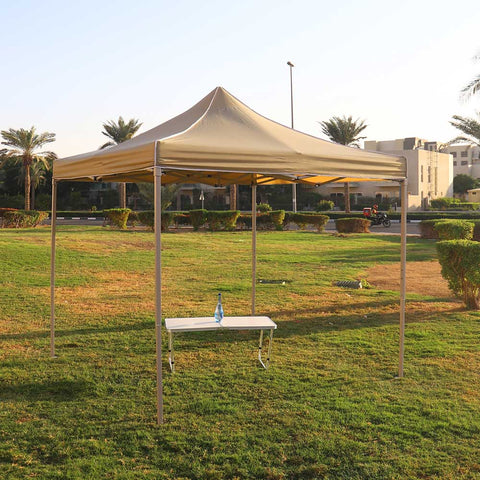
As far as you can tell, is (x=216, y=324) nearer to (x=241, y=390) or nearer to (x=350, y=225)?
(x=241, y=390)

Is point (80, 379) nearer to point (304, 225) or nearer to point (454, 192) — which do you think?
point (304, 225)

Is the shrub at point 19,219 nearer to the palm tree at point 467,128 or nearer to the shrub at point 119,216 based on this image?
the shrub at point 119,216

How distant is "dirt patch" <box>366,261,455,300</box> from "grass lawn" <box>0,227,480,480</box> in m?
0.74

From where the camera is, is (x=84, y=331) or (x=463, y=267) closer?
(x=84, y=331)

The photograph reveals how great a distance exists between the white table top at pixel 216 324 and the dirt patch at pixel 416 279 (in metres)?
5.67

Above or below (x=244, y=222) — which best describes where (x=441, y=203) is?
above

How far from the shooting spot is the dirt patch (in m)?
11.8

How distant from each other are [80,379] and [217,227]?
74.6 ft

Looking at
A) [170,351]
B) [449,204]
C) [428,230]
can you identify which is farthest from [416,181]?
[170,351]

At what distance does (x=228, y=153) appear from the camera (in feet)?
17.1

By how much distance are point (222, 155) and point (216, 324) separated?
211 cm

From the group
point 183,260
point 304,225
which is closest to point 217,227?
point 304,225

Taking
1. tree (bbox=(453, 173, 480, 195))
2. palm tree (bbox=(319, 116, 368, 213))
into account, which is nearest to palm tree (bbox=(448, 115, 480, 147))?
palm tree (bbox=(319, 116, 368, 213))

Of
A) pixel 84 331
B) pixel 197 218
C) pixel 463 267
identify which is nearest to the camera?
pixel 84 331
